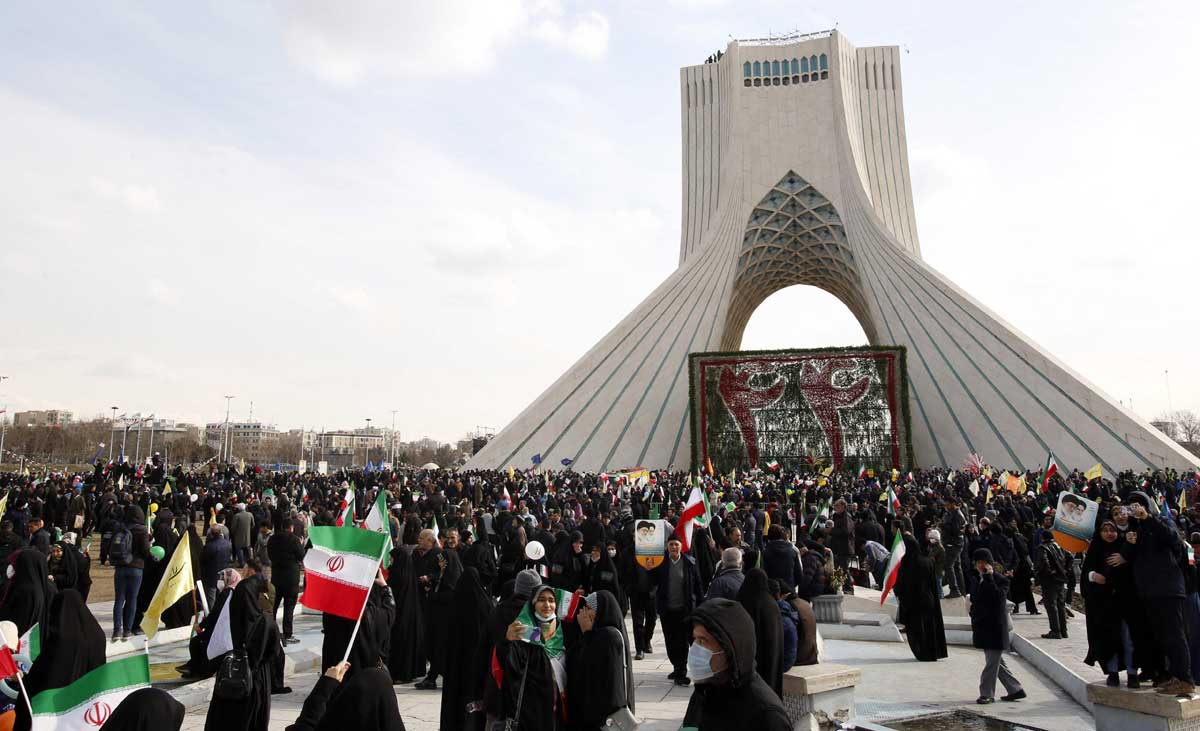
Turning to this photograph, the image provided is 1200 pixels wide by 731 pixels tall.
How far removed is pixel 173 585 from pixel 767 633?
155 inches

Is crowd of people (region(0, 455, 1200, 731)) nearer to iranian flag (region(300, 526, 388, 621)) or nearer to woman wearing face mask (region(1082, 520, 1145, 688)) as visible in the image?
woman wearing face mask (region(1082, 520, 1145, 688))

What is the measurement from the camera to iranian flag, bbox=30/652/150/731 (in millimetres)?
2475

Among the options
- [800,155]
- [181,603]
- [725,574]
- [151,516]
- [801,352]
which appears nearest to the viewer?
Result: [725,574]

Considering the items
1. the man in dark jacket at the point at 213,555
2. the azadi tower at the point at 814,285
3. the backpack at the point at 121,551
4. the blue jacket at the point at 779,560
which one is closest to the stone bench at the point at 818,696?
the blue jacket at the point at 779,560

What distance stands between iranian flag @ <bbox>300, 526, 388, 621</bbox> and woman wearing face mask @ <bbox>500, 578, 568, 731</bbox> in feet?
2.24

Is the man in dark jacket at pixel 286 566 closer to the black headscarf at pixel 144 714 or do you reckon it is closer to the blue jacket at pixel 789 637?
the blue jacket at pixel 789 637

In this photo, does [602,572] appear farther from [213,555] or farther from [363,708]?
[213,555]

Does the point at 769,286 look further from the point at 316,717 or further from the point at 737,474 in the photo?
the point at 316,717

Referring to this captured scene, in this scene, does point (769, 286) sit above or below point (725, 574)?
above

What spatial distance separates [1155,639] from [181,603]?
744cm

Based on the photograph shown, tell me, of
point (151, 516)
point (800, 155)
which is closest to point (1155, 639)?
point (151, 516)

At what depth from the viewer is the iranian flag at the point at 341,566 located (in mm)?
3490

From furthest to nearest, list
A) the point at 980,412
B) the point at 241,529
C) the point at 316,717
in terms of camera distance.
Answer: the point at 980,412 → the point at 241,529 → the point at 316,717

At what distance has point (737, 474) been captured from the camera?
2473 centimetres
